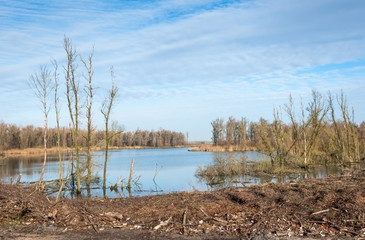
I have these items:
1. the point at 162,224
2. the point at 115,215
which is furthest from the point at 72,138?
the point at 162,224

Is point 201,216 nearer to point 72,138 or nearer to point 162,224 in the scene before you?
point 162,224

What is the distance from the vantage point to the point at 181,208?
9.13 m

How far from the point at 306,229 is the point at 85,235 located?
538 cm

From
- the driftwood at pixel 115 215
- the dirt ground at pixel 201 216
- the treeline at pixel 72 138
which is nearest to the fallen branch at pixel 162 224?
the dirt ground at pixel 201 216

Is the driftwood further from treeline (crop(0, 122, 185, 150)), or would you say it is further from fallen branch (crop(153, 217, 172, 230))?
treeline (crop(0, 122, 185, 150))

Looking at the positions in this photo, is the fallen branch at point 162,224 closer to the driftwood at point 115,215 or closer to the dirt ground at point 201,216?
the dirt ground at point 201,216

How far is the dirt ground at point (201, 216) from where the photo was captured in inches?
290

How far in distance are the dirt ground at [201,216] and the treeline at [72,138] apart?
992 centimetres

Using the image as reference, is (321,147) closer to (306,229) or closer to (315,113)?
(315,113)

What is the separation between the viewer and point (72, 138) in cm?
2331

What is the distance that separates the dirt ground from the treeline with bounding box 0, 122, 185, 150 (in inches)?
390

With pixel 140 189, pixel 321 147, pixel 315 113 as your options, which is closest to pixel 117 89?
pixel 140 189

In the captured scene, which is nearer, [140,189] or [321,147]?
[140,189]

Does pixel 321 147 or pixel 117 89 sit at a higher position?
pixel 117 89
